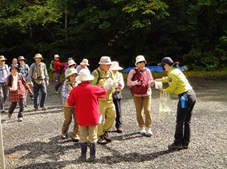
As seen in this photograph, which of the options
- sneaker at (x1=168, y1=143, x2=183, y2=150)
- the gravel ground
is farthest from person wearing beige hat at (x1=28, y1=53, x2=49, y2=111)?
sneaker at (x1=168, y1=143, x2=183, y2=150)

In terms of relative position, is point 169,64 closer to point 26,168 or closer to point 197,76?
point 26,168

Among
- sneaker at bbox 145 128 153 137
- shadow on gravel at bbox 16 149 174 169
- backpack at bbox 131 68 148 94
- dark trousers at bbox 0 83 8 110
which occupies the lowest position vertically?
shadow on gravel at bbox 16 149 174 169

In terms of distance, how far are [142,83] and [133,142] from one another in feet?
4.19

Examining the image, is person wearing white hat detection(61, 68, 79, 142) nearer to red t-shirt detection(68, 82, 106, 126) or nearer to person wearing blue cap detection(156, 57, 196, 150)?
red t-shirt detection(68, 82, 106, 126)

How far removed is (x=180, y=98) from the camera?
6.00 meters

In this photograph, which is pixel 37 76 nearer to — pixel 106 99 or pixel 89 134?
pixel 106 99

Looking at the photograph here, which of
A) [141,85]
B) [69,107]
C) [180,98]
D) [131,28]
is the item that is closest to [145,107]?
[141,85]

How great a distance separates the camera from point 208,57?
19.5m

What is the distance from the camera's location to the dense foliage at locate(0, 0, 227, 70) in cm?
1866

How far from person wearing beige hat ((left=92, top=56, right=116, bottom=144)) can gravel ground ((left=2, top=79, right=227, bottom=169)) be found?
0.29 metres

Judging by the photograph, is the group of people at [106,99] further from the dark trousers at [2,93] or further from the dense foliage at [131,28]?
the dense foliage at [131,28]

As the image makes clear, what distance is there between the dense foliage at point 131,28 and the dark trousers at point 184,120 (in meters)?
11.8

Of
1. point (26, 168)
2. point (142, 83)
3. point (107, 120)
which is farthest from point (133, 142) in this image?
point (26, 168)

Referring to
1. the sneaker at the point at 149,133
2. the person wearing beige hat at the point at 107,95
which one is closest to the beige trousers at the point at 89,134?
the person wearing beige hat at the point at 107,95
